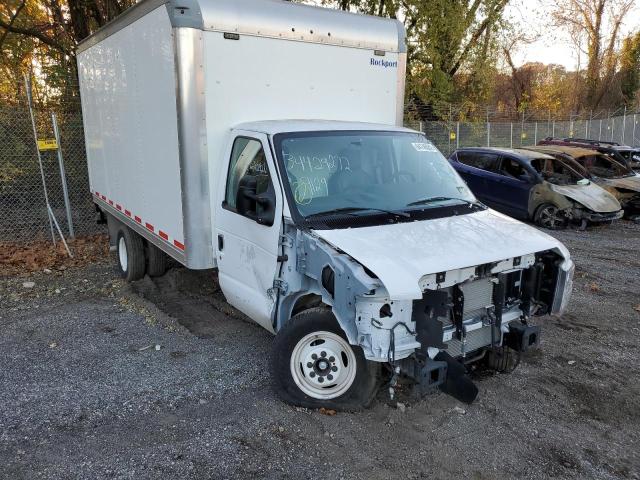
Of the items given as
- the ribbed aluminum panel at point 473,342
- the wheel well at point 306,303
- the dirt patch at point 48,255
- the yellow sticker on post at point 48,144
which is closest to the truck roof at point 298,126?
the wheel well at point 306,303

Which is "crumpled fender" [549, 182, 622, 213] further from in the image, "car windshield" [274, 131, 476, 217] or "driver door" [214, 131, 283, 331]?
"driver door" [214, 131, 283, 331]

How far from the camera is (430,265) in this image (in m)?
3.33

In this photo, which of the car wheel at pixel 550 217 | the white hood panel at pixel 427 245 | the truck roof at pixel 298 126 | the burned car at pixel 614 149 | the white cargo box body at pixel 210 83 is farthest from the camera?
the burned car at pixel 614 149

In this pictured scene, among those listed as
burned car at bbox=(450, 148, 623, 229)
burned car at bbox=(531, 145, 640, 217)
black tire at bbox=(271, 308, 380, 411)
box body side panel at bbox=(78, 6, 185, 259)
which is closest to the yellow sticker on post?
box body side panel at bbox=(78, 6, 185, 259)

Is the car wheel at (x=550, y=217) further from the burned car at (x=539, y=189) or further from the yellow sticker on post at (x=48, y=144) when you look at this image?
the yellow sticker on post at (x=48, y=144)

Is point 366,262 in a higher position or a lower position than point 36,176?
lower

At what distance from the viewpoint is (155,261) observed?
7031 millimetres

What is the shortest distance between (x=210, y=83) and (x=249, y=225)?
136 cm

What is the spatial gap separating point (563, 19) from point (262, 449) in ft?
130

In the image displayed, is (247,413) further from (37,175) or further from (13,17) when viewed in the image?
(13,17)

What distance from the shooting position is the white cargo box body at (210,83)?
4566 mm

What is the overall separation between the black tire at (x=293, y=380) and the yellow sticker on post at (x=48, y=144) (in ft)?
22.0

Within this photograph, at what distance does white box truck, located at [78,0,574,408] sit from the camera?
343cm

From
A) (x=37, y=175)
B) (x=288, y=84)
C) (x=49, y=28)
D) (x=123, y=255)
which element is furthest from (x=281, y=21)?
(x=49, y=28)
